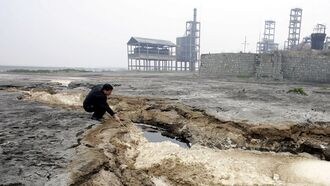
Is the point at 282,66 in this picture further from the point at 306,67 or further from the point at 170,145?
the point at 170,145

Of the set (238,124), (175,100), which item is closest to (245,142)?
(238,124)

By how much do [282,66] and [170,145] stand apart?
65.0 feet

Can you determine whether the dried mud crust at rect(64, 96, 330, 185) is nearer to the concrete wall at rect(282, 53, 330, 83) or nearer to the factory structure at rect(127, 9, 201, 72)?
the concrete wall at rect(282, 53, 330, 83)

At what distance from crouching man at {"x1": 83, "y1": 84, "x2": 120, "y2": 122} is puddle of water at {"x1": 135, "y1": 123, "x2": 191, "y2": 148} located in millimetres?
906

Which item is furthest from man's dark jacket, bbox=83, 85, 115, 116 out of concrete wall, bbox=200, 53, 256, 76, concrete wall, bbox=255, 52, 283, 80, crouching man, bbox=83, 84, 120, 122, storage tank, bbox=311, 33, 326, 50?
storage tank, bbox=311, 33, 326, 50

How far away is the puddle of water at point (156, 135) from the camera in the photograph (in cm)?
723

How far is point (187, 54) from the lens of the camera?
5491 cm

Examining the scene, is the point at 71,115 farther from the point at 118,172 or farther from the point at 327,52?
the point at 327,52

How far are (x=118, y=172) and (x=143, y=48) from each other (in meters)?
45.4

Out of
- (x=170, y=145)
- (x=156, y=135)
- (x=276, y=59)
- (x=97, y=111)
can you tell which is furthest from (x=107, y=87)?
(x=276, y=59)

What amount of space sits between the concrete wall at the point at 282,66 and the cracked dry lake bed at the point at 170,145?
1430 centimetres

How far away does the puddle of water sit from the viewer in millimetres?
7234

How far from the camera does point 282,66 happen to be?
79.0 feet

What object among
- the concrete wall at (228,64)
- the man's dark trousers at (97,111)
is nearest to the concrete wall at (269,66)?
the concrete wall at (228,64)
